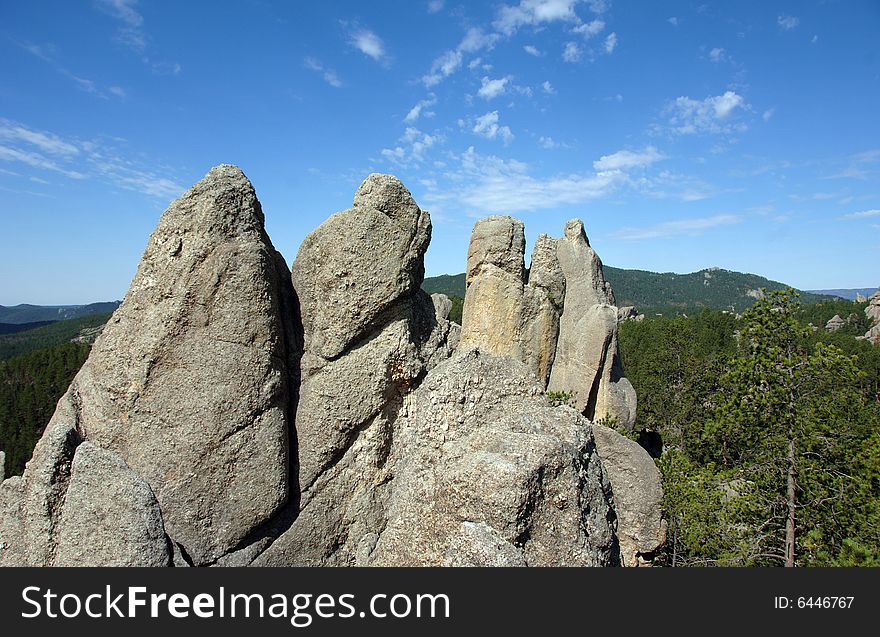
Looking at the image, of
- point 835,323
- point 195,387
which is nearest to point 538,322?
point 195,387

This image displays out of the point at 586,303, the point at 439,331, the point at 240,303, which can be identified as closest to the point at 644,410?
the point at 586,303

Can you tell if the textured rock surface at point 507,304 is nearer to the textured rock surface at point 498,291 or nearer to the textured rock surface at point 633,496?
the textured rock surface at point 498,291

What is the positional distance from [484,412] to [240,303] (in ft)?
11.7

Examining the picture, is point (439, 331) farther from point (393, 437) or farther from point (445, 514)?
point (445, 514)

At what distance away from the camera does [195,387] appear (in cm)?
674

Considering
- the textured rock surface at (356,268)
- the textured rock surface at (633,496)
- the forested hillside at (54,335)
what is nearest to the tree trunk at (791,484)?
the textured rock surface at (633,496)

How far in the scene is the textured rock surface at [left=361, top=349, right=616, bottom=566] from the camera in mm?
5629

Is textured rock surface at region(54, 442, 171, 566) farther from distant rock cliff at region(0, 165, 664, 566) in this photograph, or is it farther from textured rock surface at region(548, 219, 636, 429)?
textured rock surface at region(548, 219, 636, 429)

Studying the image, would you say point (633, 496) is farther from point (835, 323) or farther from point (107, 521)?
point (835, 323)

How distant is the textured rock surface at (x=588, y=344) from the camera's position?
15.8 meters

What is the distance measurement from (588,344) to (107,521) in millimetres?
12975

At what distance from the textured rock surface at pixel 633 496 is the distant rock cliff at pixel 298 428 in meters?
4.42

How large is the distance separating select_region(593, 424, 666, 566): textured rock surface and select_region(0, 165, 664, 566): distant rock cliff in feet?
14.5

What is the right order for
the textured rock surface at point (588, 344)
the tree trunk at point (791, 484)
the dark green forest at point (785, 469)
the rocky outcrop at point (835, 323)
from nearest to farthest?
the dark green forest at point (785, 469), the tree trunk at point (791, 484), the textured rock surface at point (588, 344), the rocky outcrop at point (835, 323)
